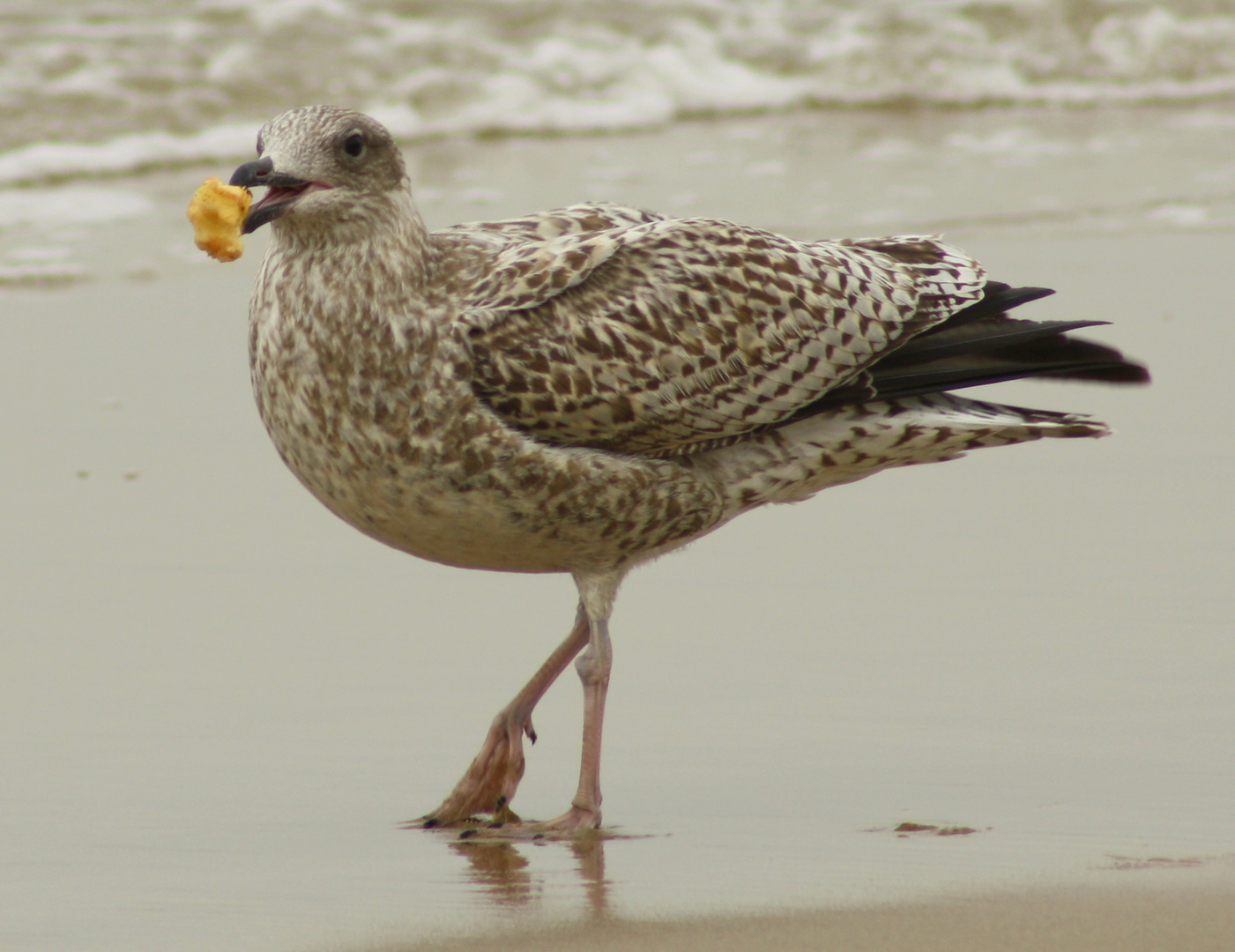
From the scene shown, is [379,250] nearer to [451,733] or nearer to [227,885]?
[451,733]

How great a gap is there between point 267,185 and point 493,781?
4.72ft

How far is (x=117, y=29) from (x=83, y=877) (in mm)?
12216

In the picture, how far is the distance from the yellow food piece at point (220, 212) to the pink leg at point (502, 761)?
126 centimetres

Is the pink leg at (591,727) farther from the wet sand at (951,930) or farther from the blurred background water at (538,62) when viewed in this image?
the blurred background water at (538,62)

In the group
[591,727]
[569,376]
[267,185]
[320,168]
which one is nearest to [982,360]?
[569,376]

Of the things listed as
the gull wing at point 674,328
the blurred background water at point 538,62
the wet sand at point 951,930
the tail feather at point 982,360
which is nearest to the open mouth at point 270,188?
Answer: the gull wing at point 674,328

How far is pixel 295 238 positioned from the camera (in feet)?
16.8

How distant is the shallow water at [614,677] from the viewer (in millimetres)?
4449

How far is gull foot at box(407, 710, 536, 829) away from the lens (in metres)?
4.89

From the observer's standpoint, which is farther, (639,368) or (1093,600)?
(1093,600)

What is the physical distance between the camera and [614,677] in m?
5.75

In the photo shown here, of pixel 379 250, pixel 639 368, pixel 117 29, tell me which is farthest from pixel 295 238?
pixel 117 29

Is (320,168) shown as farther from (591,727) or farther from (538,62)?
(538,62)

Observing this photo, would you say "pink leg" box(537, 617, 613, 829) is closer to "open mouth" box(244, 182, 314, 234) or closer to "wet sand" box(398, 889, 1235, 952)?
"wet sand" box(398, 889, 1235, 952)
